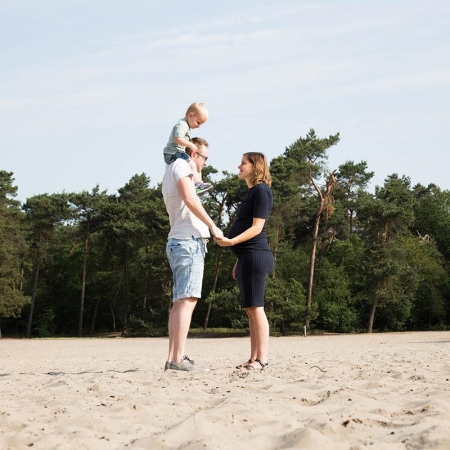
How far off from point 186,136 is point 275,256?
38.1 meters

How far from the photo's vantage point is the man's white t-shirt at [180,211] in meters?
6.64

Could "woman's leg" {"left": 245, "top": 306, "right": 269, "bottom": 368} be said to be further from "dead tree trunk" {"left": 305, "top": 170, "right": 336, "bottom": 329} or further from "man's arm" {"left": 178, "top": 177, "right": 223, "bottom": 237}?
"dead tree trunk" {"left": 305, "top": 170, "right": 336, "bottom": 329}

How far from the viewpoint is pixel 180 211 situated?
6.69 metres

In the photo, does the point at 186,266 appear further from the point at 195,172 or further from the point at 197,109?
the point at 197,109

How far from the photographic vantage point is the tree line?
1692 inches

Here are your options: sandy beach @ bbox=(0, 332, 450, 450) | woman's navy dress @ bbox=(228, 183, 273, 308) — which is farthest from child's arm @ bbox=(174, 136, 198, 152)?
sandy beach @ bbox=(0, 332, 450, 450)

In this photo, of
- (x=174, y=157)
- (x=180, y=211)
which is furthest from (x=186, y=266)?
(x=174, y=157)

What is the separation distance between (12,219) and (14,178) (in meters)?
4.82

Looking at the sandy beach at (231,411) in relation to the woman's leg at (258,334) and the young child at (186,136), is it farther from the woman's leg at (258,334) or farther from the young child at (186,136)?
the young child at (186,136)

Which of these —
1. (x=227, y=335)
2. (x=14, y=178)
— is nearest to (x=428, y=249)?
(x=227, y=335)

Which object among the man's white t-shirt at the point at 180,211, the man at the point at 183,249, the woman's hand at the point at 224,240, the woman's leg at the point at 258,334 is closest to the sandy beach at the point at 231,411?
the man at the point at 183,249

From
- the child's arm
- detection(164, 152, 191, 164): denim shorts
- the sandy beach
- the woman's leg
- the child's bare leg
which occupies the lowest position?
the sandy beach

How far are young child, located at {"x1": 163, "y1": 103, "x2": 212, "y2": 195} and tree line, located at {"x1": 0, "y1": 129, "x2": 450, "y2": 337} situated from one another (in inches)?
1311

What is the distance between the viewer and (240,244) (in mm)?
6762
